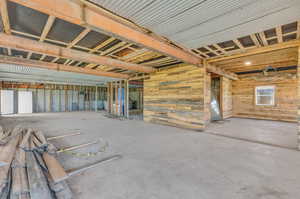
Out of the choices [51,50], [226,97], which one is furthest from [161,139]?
[226,97]

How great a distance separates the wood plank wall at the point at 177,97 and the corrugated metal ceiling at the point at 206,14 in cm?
226

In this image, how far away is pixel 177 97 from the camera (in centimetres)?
543

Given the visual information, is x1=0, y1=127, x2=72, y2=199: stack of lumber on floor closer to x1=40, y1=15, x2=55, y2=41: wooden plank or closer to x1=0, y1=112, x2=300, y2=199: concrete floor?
x1=0, y1=112, x2=300, y2=199: concrete floor

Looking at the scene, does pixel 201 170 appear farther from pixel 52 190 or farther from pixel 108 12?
pixel 108 12

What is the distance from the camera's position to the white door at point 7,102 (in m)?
9.16

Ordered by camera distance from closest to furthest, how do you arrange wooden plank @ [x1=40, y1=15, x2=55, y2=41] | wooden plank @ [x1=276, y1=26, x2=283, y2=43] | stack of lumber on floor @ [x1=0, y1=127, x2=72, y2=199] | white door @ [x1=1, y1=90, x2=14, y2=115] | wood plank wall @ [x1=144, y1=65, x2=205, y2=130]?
stack of lumber on floor @ [x1=0, y1=127, x2=72, y2=199] < wooden plank @ [x1=40, y1=15, x2=55, y2=41] < wooden plank @ [x1=276, y1=26, x2=283, y2=43] < wood plank wall @ [x1=144, y1=65, x2=205, y2=130] < white door @ [x1=1, y1=90, x2=14, y2=115]

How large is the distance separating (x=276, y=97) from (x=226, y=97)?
7.43ft

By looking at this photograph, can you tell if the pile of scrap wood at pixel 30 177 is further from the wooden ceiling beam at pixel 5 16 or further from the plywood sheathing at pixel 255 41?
the plywood sheathing at pixel 255 41

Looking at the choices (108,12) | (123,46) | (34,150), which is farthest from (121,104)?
(108,12)

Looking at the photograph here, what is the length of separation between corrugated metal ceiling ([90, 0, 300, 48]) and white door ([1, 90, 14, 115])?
1203 centimetres

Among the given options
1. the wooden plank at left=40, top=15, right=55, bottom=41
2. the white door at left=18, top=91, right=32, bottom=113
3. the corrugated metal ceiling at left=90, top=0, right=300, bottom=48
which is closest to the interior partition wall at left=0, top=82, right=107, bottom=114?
the white door at left=18, top=91, right=32, bottom=113

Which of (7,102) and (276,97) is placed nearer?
(276,97)

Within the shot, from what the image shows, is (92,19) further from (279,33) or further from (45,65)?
(45,65)

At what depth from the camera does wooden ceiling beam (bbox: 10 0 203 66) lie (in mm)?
1729
